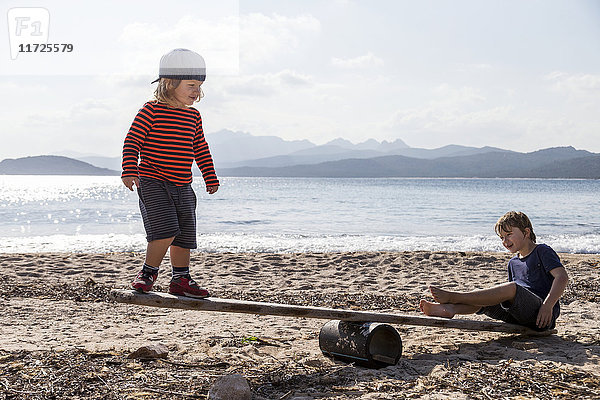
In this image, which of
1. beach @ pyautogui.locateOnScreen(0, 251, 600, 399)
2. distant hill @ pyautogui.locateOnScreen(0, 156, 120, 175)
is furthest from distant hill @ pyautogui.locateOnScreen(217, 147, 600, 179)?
beach @ pyautogui.locateOnScreen(0, 251, 600, 399)

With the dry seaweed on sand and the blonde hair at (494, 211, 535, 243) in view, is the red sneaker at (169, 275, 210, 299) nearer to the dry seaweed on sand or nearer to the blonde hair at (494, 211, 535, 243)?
the dry seaweed on sand

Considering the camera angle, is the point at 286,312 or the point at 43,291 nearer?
the point at 286,312

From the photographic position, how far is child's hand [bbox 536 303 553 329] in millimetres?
4352

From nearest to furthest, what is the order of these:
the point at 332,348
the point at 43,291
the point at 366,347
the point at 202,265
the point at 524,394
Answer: the point at 524,394
the point at 366,347
the point at 332,348
the point at 43,291
the point at 202,265

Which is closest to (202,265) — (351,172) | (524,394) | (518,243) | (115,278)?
(115,278)

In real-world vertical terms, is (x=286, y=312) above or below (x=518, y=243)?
below

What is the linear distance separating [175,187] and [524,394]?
2776mm

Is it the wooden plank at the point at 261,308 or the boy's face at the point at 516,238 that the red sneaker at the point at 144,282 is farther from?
the boy's face at the point at 516,238

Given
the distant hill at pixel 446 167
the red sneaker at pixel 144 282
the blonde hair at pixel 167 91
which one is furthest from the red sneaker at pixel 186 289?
the distant hill at pixel 446 167

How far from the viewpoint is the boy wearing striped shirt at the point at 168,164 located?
395 cm

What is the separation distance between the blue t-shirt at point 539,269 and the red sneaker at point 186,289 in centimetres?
270

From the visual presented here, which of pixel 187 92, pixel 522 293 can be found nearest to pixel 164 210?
pixel 187 92

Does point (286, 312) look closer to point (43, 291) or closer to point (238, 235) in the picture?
point (43, 291)

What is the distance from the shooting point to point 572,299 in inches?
253
